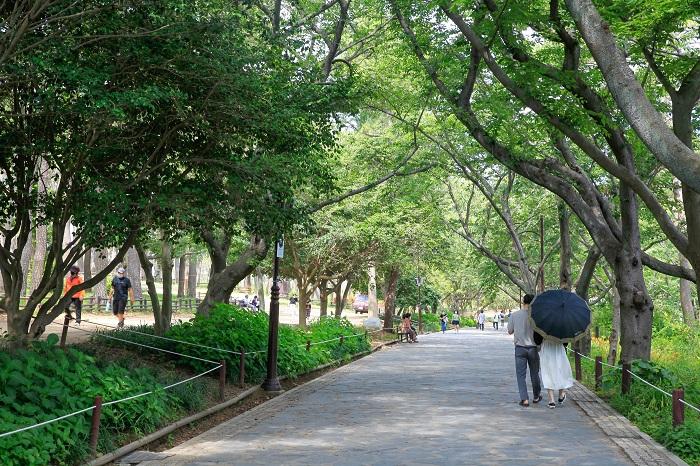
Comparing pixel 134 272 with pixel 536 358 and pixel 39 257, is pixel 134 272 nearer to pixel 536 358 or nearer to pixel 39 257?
pixel 39 257

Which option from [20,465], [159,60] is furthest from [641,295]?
[20,465]

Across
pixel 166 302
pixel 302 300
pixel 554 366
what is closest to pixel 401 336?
pixel 302 300

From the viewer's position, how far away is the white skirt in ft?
44.5

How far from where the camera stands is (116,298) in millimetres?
23047

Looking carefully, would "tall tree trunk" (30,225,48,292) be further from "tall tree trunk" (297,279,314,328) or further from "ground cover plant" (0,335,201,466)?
"ground cover plant" (0,335,201,466)

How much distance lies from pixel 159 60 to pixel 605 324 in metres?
36.1

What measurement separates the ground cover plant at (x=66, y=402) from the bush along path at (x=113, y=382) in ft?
0.04

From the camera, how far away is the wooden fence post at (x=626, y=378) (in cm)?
1380

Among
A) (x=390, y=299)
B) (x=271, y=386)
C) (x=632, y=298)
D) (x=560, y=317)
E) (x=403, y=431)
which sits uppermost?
(x=390, y=299)

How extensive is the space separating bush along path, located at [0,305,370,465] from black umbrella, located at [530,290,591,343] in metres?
5.63

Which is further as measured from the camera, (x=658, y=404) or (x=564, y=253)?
(x=564, y=253)

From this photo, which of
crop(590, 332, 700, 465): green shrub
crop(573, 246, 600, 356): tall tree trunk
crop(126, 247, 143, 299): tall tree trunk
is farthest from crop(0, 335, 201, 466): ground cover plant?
crop(126, 247, 143, 299): tall tree trunk

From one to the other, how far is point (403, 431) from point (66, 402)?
4.40 metres

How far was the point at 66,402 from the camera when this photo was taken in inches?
357
